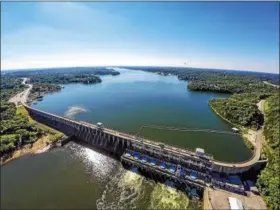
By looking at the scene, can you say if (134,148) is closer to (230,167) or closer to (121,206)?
(121,206)

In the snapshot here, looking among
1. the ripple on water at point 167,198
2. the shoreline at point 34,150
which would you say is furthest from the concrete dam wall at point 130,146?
the shoreline at point 34,150

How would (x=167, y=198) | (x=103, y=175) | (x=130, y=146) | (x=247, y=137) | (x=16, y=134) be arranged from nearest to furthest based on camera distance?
(x=167, y=198) → (x=103, y=175) → (x=130, y=146) → (x=16, y=134) → (x=247, y=137)

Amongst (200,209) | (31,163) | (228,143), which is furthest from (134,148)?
(228,143)

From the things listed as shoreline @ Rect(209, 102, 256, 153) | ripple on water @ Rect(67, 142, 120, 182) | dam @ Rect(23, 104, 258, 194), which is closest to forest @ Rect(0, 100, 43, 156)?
ripple on water @ Rect(67, 142, 120, 182)

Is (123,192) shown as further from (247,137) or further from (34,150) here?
(247,137)

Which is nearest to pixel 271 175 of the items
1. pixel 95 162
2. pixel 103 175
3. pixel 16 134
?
pixel 103 175

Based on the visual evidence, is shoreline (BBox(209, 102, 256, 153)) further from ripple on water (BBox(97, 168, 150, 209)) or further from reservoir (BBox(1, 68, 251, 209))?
ripple on water (BBox(97, 168, 150, 209))

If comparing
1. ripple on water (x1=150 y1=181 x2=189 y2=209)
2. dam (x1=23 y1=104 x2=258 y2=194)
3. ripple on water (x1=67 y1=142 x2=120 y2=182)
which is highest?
dam (x1=23 y1=104 x2=258 y2=194)

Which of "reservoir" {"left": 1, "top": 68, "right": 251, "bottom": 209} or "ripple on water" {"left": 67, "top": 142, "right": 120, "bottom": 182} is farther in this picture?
"ripple on water" {"left": 67, "top": 142, "right": 120, "bottom": 182}

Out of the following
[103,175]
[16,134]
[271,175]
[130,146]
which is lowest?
[103,175]
